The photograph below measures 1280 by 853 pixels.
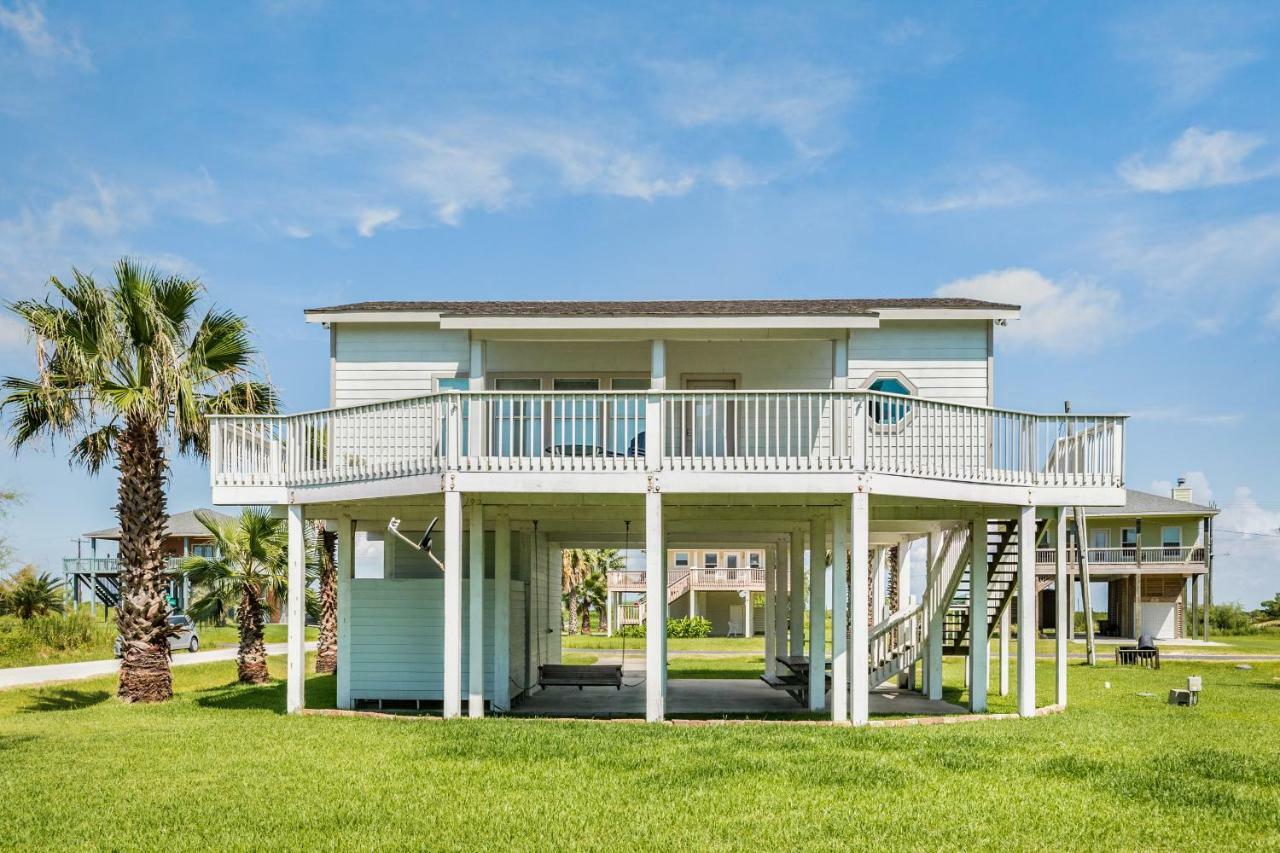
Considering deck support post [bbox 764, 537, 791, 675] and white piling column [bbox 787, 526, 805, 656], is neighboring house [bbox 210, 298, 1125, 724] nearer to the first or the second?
white piling column [bbox 787, 526, 805, 656]

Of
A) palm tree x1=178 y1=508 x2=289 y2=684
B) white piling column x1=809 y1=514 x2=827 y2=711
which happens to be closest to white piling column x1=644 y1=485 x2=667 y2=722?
white piling column x1=809 y1=514 x2=827 y2=711

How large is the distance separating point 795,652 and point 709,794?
38.6 ft

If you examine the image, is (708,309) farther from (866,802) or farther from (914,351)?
(866,802)

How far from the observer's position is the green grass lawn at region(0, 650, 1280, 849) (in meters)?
9.38

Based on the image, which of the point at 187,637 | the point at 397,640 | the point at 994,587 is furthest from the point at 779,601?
the point at 187,637

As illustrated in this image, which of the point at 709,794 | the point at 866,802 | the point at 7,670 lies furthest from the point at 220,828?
the point at 7,670

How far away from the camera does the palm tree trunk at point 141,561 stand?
2027 centimetres

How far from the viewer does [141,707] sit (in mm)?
19641

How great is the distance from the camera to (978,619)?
59.9ft

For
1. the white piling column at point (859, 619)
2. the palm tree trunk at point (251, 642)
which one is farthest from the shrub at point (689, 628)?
the white piling column at point (859, 619)

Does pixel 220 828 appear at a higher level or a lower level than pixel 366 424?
lower

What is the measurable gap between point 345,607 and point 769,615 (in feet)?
29.7

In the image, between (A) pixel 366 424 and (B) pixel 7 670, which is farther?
(B) pixel 7 670

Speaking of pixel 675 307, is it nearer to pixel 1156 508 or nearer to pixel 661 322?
pixel 661 322
